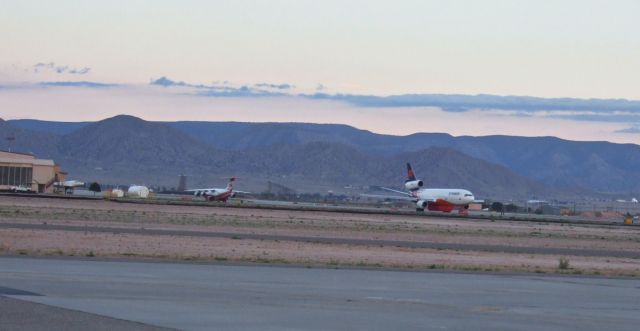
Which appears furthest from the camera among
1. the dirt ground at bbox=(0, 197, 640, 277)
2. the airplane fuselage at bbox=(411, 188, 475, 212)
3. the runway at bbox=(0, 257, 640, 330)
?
the airplane fuselage at bbox=(411, 188, 475, 212)

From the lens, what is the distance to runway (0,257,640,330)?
18.9 m

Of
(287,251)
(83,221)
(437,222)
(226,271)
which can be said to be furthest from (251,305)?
(437,222)

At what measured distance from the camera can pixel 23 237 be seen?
131 feet

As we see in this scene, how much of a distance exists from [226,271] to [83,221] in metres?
29.7

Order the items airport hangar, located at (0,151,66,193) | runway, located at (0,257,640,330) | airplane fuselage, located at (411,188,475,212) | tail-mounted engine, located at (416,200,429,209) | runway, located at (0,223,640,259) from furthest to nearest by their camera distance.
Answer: airport hangar, located at (0,151,66,193) → airplane fuselage, located at (411,188,475,212) → tail-mounted engine, located at (416,200,429,209) → runway, located at (0,223,640,259) → runway, located at (0,257,640,330)

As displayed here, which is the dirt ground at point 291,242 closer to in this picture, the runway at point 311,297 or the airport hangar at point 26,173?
the runway at point 311,297

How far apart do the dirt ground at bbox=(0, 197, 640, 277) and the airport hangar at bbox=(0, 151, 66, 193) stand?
30.8 meters

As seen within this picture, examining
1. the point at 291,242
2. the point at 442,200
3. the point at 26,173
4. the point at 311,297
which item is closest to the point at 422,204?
the point at 442,200

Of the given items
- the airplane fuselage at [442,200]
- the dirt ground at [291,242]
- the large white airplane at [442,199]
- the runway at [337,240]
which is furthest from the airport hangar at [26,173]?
the runway at [337,240]

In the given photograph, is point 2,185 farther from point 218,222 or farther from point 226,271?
point 226,271

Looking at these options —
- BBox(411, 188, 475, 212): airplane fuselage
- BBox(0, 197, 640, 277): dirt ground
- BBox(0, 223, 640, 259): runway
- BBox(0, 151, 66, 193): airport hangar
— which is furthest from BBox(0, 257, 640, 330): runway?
BBox(0, 151, 66, 193): airport hangar

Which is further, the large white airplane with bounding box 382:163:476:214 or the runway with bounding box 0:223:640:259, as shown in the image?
the large white airplane with bounding box 382:163:476:214

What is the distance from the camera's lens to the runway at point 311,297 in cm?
1892

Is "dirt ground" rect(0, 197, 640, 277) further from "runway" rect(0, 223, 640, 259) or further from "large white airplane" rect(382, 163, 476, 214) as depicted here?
"large white airplane" rect(382, 163, 476, 214)
